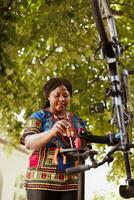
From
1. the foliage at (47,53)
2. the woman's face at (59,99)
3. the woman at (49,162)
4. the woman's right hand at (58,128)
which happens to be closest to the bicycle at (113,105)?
the woman's right hand at (58,128)

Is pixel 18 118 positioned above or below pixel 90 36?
below

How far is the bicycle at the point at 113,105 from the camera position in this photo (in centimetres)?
193

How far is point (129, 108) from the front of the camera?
7.17ft

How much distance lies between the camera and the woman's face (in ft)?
8.57

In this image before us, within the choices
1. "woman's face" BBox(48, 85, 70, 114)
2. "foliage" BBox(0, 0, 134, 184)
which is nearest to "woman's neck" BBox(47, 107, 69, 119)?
"woman's face" BBox(48, 85, 70, 114)

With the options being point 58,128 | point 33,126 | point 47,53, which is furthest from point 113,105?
Result: point 47,53

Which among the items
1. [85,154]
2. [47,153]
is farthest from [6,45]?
[85,154]

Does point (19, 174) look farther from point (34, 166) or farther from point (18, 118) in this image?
point (34, 166)

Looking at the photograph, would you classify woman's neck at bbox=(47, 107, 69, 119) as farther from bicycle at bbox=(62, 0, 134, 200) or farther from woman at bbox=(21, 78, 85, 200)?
bicycle at bbox=(62, 0, 134, 200)

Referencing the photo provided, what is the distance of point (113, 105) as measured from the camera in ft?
6.81

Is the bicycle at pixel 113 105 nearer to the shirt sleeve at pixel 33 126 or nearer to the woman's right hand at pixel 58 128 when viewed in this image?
the woman's right hand at pixel 58 128

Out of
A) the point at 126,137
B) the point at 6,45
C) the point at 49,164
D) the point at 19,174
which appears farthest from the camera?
the point at 19,174

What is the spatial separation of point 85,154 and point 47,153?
0.57 m

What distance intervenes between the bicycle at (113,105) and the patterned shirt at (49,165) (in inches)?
13.2
